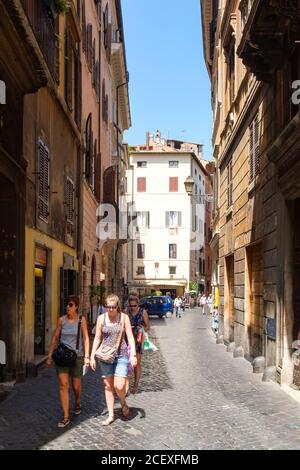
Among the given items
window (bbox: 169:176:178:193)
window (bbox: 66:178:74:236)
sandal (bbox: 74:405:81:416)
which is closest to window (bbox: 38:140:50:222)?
window (bbox: 66:178:74:236)

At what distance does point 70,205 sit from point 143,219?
50031mm

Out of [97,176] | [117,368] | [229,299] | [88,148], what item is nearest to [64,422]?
[117,368]

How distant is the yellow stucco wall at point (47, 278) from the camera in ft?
41.1

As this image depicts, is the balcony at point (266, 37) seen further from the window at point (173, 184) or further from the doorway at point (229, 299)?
the window at point (173, 184)

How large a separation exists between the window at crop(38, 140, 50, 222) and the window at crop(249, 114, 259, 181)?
451cm

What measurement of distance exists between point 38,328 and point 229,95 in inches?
371

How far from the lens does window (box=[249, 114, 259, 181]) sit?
1420 cm

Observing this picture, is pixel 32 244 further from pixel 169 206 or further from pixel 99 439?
pixel 169 206

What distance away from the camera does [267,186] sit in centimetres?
1272

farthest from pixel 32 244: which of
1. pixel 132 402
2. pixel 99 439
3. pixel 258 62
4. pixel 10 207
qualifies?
pixel 99 439

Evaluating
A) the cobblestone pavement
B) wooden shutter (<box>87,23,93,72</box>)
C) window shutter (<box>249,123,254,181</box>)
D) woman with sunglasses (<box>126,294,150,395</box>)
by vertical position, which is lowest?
the cobblestone pavement

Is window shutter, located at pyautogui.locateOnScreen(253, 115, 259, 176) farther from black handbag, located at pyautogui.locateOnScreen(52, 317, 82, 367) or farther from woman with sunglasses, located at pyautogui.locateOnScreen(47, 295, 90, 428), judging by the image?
black handbag, located at pyautogui.locateOnScreen(52, 317, 82, 367)

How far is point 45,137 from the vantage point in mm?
14812

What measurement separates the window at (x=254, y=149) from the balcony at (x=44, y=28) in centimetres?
460
